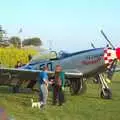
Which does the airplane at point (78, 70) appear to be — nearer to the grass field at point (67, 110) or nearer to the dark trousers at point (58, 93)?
the grass field at point (67, 110)

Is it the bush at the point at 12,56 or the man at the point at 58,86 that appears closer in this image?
the man at the point at 58,86

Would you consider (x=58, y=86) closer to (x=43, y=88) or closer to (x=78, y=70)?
(x=43, y=88)

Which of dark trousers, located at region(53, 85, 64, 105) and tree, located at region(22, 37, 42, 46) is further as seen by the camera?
tree, located at region(22, 37, 42, 46)

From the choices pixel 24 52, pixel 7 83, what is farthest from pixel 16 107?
pixel 24 52

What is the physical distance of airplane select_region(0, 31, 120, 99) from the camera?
19.3 meters

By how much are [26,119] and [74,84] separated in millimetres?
8994

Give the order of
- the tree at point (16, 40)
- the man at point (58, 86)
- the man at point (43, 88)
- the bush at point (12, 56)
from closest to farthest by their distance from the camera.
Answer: the man at point (43, 88)
the man at point (58, 86)
the bush at point (12, 56)
the tree at point (16, 40)

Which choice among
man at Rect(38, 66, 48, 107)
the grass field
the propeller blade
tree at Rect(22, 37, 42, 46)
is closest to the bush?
the propeller blade

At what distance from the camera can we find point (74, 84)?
69.0 ft

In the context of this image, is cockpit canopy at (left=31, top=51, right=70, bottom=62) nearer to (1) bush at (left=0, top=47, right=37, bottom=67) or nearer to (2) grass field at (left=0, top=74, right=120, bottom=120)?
(2) grass field at (left=0, top=74, right=120, bottom=120)

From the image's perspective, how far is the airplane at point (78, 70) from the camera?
19.3 m

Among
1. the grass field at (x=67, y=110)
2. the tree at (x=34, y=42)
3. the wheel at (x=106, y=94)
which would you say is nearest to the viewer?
the grass field at (x=67, y=110)

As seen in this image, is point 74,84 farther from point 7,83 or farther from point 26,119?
point 26,119

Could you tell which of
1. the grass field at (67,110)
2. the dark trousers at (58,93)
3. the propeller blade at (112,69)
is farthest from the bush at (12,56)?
the dark trousers at (58,93)
